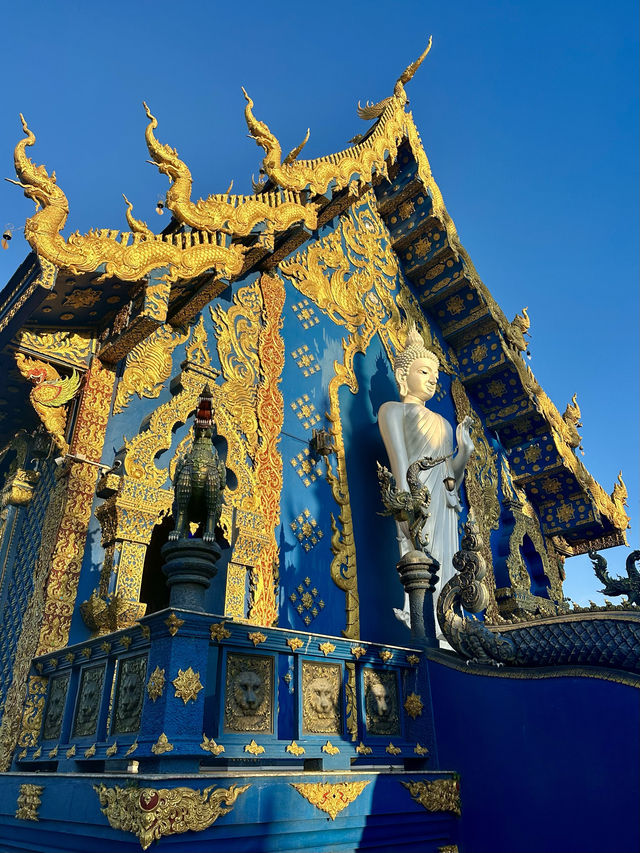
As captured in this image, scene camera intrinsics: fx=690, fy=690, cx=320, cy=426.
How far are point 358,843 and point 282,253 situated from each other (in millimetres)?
5073

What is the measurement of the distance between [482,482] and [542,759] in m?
5.69

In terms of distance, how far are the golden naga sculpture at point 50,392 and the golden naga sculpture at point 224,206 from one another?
1549 millimetres

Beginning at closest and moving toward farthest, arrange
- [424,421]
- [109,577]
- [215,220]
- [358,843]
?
1. [358,843]
2. [109,577]
3. [215,220]
4. [424,421]

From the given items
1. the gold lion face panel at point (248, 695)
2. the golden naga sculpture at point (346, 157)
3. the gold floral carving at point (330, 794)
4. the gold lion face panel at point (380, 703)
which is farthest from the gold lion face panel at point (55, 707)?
the golden naga sculpture at point (346, 157)

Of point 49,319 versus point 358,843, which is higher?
point 49,319

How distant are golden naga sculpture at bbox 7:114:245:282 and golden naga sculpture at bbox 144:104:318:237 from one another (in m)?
0.20

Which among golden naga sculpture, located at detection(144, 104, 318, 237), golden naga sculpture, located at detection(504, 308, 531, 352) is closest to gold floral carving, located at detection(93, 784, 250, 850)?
golden naga sculpture, located at detection(144, 104, 318, 237)

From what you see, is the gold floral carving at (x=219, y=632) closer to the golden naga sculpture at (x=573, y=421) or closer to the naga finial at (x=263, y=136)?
the naga finial at (x=263, y=136)

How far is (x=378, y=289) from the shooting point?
862 cm

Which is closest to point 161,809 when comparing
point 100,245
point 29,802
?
point 29,802

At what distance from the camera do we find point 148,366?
552cm

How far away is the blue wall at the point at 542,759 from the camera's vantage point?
335 cm

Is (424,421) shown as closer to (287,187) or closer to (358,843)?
(287,187)

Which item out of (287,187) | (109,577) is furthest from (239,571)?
(287,187)
